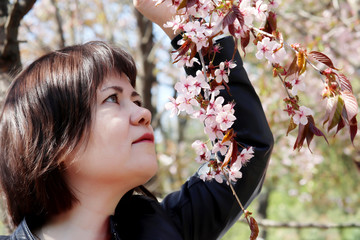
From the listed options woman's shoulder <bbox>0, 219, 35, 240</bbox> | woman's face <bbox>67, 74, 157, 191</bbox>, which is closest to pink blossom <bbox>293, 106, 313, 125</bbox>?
woman's face <bbox>67, 74, 157, 191</bbox>

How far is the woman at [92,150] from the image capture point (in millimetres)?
1014

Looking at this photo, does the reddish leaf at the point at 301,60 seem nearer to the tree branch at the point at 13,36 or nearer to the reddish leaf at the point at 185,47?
the reddish leaf at the point at 185,47

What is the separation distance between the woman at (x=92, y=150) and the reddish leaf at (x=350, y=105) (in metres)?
0.39

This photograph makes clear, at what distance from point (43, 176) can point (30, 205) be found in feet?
0.35

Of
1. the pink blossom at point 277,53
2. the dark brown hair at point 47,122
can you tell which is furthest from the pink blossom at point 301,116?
the dark brown hair at point 47,122

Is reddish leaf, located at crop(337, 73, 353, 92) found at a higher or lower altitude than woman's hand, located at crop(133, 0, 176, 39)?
lower

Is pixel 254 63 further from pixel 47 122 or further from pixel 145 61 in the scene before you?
pixel 47 122

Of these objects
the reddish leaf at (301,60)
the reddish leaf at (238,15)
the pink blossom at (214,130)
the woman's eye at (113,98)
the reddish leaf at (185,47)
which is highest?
the reddish leaf at (238,15)

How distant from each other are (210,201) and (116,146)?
325mm

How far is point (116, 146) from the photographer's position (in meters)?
0.99

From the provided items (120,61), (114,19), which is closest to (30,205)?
(120,61)

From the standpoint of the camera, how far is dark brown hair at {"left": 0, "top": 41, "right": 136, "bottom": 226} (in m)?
1.03

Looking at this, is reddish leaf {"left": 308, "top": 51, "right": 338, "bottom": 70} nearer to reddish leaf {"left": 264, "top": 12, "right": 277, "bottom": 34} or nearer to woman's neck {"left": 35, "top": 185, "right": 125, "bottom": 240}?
reddish leaf {"left": 264, "top": 12, "right": 277, "bottom": 34}

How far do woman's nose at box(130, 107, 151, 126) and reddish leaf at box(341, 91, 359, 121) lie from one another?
1.59ft
